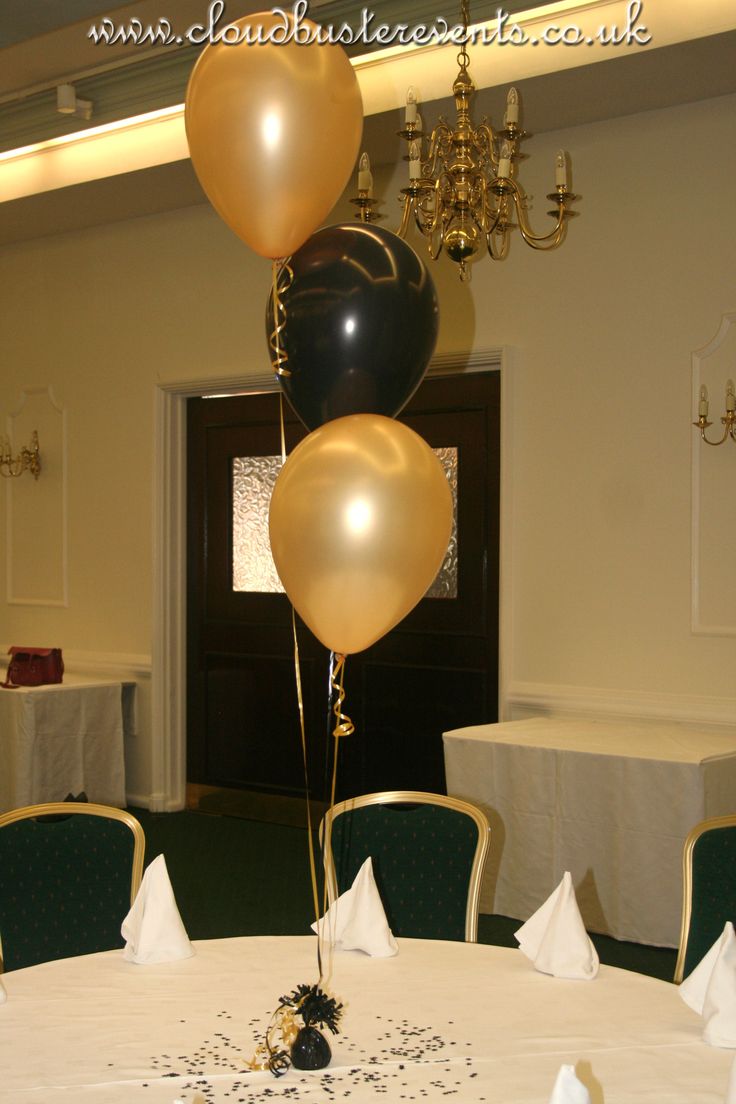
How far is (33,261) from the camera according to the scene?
7176 millimetres

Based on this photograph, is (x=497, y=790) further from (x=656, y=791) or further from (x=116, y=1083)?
(x=116, y=1083)

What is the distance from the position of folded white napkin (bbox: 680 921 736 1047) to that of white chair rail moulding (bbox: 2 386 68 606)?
5642 millimetres

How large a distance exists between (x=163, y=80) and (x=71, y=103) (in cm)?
49

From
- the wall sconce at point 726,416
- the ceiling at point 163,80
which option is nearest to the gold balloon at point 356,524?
the wall sconce at point 726,416

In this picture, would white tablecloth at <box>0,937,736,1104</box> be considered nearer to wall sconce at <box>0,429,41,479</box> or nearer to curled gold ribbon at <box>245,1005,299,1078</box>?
curled gold ribbon at <box>245,1005,299,1078</box>

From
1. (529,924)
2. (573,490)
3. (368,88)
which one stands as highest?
(368,88)

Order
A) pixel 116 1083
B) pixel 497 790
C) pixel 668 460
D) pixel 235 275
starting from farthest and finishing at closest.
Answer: pixel 235 275 < pixel 668 460 < pixel 497 790 < pixel 116 1083

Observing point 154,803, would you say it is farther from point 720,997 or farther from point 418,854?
point 720,997

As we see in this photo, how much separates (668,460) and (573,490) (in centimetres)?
45

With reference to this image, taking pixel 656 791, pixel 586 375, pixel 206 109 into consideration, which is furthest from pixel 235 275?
pixel 206 109

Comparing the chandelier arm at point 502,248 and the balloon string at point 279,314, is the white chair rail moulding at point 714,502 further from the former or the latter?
the balloon string at point 279,314

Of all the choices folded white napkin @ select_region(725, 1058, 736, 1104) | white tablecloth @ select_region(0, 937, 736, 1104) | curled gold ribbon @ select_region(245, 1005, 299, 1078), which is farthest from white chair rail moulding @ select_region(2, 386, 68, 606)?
folded white napkin @ select_region(725, 1058, 736, 1104)

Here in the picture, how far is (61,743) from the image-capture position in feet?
20.1

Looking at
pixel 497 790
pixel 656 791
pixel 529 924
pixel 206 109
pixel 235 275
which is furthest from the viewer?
pixel 235 275
